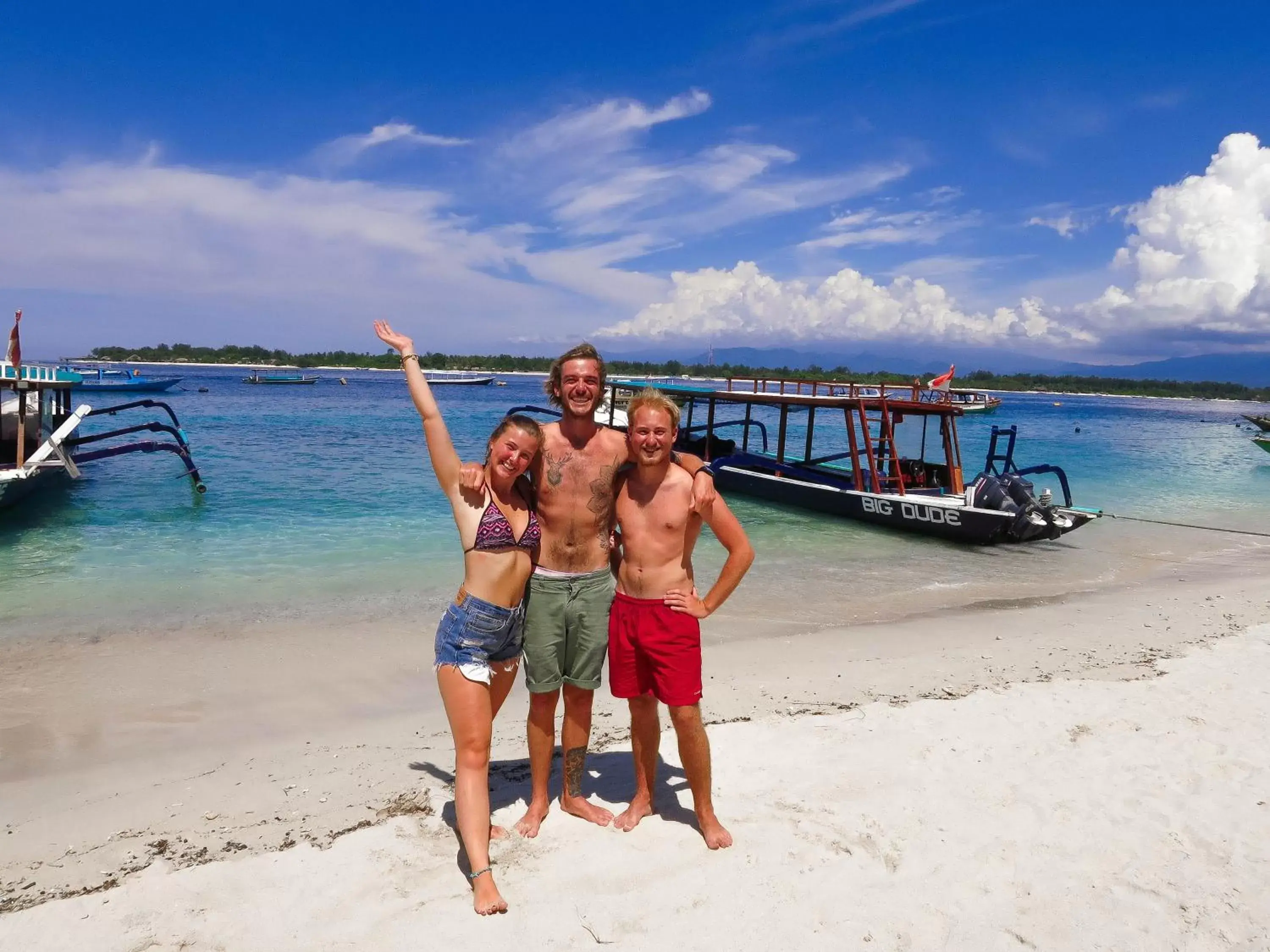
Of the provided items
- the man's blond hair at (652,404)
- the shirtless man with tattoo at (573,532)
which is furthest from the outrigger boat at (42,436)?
the man's blond hair at (652,404)

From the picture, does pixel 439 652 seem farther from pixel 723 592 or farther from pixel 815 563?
pixel 815 563

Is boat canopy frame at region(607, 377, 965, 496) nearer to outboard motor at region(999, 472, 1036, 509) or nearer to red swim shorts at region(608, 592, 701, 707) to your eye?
outboard motor at region(999, 472, 1036, 509)

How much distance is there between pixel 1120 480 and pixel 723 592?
2639 centimetres

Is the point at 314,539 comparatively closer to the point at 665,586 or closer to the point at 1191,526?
the point at 665,586

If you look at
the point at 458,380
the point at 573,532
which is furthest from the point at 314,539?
the point at 458,380

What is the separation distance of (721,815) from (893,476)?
1288 centimetres

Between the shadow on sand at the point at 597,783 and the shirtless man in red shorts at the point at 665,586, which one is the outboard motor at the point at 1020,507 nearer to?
the shadow on sand at the point at 597,783

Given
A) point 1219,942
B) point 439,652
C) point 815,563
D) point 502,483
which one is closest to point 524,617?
point 439,652

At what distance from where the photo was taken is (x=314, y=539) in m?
11.9

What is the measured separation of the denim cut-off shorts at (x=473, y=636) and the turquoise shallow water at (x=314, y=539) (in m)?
5.42

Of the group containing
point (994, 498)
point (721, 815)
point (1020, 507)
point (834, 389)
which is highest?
point (834, 389)

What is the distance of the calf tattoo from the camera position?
3.83 meters

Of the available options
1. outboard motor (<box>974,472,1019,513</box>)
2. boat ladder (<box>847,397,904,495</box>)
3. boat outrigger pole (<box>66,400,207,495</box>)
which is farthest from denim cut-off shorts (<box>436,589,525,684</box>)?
boat outrigger pole (<box>66,400,207,495</box>)

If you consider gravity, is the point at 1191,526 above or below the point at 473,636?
below
